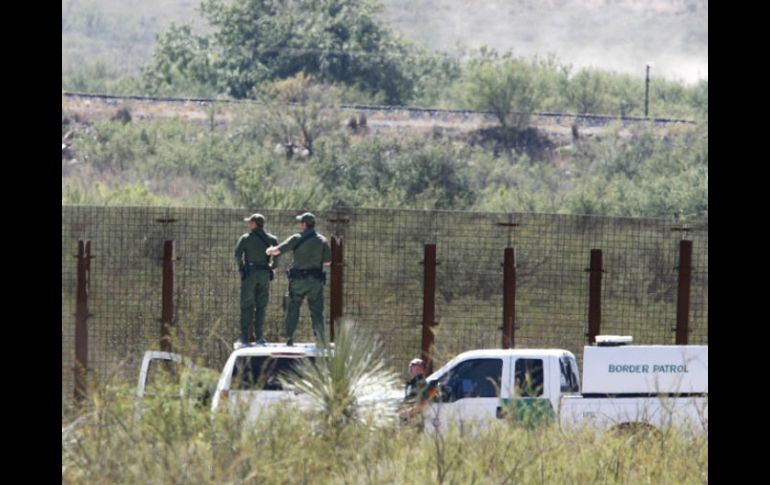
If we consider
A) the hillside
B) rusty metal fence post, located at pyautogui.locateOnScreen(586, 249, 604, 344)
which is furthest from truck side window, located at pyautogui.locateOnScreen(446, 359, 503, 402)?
the hillside

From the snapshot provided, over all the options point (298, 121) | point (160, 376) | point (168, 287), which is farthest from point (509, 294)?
point (298, 121)

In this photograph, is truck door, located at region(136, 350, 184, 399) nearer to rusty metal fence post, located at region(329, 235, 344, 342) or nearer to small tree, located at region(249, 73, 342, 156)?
rusty metal fence post, located at region(329, 235, 344, 342)

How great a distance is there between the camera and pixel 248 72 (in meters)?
62.6

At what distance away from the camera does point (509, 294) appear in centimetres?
1498

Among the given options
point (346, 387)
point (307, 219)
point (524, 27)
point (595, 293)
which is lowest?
point (346, 387)

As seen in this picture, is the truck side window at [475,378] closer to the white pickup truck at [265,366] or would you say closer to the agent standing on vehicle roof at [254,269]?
the white pickup truck at [265,366]

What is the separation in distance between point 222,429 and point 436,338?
211 inches

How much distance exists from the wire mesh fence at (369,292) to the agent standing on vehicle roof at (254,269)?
17.1 inches

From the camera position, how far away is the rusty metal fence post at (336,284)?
15.0m

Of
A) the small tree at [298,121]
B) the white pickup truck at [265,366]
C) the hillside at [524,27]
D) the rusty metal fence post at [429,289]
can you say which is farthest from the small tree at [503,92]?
the hillside at [524,27]

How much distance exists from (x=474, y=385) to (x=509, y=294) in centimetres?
111

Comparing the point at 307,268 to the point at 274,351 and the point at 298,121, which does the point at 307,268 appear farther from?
the point at 298,121

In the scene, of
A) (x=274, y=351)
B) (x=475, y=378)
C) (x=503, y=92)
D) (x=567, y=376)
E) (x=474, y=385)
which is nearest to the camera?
(x=274, y=351)
